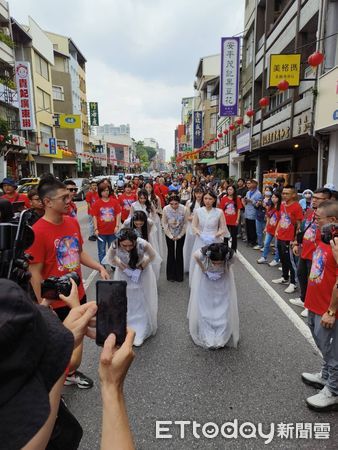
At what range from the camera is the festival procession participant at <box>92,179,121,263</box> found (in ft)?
19.5

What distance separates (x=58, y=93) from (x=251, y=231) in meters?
37.1

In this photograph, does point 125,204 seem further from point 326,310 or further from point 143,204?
point 326,310

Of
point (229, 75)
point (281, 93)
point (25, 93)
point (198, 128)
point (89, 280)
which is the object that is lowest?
point (89, 280)

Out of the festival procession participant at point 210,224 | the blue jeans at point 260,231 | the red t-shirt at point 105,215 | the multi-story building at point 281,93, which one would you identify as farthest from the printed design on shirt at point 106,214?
the multi-story building at point 281,93

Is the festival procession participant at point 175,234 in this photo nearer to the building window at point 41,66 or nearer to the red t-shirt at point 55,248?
the red t-shirt at point 55,248

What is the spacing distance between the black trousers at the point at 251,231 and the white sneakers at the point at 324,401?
609cm

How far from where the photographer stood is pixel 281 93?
14.1 metres

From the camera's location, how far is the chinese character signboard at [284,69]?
8720mm

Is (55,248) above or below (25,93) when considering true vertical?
below

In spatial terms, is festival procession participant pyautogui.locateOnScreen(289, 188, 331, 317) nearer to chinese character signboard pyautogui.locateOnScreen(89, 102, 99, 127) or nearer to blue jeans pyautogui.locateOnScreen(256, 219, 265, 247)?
blue jeans pyautogui.locateOnScreen(256, 219, 265, 247)

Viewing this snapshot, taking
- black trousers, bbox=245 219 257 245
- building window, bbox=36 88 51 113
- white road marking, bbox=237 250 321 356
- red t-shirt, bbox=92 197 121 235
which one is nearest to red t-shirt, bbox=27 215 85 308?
white road marking, bbox=237 250 321 356

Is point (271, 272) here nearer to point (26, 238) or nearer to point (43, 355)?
point (26, 238)

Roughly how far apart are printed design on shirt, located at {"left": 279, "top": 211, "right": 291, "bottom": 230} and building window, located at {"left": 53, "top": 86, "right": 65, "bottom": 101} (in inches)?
1527

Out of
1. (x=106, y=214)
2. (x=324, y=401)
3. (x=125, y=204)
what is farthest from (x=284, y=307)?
(x=125, y=204)
